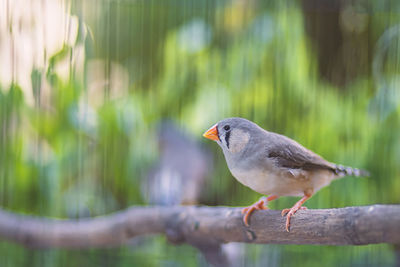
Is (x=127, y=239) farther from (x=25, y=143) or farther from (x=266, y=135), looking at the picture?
(x=266, y=135)

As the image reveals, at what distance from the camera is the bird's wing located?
21.5 inches

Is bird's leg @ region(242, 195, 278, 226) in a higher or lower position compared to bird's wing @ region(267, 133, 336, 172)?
lower

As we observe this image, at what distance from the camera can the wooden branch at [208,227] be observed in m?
0.49

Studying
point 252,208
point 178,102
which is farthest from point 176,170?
point 252,208

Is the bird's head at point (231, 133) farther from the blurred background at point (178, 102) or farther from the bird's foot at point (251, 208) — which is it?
the blurred background at point (178, 102)

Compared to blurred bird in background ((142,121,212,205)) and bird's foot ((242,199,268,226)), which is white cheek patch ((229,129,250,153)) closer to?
bird's foot ((242,199,268,226))

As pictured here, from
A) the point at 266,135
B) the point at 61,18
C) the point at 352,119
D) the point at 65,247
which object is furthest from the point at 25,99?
the point at 352,119

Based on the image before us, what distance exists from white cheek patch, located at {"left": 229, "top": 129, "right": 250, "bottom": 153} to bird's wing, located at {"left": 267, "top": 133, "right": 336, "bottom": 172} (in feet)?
0.11

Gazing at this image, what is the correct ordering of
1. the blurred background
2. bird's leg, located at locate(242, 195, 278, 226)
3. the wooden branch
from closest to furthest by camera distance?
the wooden branch → bird's leg, located at locate(242, 195, 278, 226) → the blurred background

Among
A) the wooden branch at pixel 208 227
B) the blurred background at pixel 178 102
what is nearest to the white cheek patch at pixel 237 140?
the wooden branch at pixel 208 227

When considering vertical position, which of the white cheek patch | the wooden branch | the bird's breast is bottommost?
the wooden branch

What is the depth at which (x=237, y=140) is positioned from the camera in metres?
0.54

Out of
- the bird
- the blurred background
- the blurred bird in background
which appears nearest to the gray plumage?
the bird

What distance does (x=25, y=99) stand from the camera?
83cm
